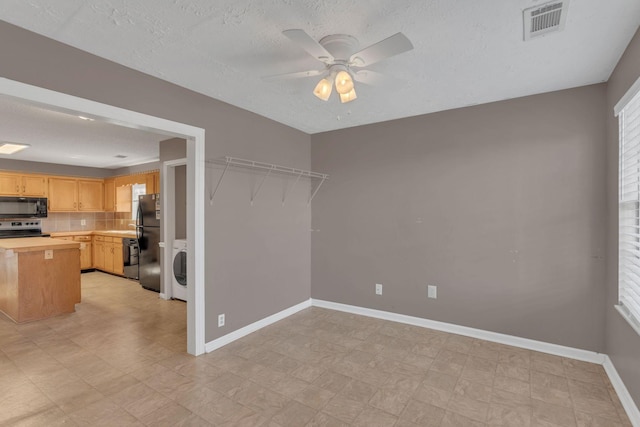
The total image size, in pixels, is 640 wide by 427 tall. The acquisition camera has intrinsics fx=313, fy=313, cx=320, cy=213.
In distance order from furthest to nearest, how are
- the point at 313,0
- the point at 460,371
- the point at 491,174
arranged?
the point at 491,174, the point at 460,371, the point at 313,0

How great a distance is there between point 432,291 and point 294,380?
1859 mm

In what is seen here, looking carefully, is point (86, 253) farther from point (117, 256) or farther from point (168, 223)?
point (168, 223)

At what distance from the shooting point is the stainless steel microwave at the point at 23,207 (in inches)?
230

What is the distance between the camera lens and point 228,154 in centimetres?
316

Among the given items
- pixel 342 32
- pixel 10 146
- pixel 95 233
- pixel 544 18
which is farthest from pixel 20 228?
pixel 544 18

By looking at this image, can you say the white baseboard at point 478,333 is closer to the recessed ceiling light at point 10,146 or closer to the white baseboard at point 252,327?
the white baseboard at point 252,327

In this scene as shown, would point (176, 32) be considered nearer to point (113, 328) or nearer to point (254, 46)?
point (254, 46)

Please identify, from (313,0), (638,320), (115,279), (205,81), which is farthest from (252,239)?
(115,279)

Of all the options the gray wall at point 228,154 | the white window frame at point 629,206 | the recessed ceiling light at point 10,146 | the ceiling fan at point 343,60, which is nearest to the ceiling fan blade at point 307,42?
the ceiling fan at point 343,60

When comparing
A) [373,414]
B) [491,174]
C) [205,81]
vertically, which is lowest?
[373,414]

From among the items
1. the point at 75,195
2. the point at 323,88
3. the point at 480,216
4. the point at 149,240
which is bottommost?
the point at 149,240

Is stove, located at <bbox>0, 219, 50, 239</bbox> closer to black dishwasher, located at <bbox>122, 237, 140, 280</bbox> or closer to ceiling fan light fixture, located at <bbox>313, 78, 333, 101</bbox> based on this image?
black dishwasher, located at <bbox>122, 237, 140, 280</bbox>

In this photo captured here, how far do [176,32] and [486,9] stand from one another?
1817 mm

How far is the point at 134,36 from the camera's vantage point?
1.97 metres
